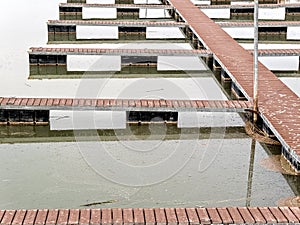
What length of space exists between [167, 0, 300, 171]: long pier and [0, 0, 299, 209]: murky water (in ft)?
1.00

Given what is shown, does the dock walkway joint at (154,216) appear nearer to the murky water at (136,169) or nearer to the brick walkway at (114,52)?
the murky water at (136,169)

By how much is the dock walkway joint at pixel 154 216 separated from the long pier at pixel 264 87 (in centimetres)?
135

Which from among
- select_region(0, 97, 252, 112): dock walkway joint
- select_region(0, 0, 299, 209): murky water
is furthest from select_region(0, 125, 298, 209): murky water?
select_region(0, 97, 252, 112): dock walkway joint

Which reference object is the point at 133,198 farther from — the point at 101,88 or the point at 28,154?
the point at 101,88

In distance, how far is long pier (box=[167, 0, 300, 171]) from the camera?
239 inches

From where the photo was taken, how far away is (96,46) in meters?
11.2

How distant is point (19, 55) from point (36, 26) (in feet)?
8.98

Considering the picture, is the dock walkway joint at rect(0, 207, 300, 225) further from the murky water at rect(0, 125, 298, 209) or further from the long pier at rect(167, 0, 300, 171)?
the long pier at rect(167, 0, 300, 171)

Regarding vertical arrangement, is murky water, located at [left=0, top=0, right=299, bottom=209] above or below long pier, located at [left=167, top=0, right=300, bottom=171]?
below

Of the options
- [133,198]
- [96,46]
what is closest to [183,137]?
[133,198]

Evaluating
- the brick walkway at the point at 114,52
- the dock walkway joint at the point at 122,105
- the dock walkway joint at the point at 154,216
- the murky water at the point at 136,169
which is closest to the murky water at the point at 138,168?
the murky water at the point at 136,169

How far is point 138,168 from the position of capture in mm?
5914

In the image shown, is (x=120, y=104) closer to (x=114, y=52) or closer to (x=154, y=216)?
(x=114, y=52)

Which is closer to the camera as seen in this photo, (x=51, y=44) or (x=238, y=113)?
(x=238, y=113)
